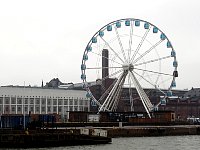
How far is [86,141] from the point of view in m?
68.7

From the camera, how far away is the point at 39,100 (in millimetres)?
147125

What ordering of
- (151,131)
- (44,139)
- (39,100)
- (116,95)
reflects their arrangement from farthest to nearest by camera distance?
(39,100) → (116,95) → (151,131) → (44,139)

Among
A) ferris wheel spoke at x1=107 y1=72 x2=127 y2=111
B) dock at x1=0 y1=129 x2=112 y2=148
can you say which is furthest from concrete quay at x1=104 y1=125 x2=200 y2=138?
dock at x1=0 y1=129 x2=112 y2=148

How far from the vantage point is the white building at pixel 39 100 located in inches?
5522

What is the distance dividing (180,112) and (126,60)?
7819 cm

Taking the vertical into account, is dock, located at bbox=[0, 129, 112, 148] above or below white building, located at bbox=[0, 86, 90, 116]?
below

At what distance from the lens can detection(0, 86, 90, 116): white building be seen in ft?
460

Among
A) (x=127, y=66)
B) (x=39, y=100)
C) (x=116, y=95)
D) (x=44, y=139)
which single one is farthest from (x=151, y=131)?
(x=39, y=100)

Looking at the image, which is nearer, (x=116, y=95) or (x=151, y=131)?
(x=151, y=131)

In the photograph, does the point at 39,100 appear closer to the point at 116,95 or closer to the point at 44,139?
the point at 116,95

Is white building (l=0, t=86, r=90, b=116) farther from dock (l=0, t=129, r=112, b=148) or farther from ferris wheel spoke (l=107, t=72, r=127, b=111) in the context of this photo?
dock (l=0, t=129, r=112, b=148)

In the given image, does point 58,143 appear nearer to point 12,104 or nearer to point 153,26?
point 153,26

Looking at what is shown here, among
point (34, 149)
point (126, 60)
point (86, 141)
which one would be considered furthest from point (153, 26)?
point (34, 149)

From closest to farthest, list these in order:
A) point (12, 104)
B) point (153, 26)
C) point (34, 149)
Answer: point (34, 149)
point (153, 26)
point (12, 104)
